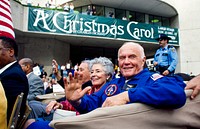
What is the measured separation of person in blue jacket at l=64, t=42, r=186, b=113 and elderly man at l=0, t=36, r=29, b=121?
338 mm

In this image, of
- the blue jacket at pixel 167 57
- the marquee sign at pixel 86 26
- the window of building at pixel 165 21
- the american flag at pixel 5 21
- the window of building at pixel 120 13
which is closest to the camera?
the blue jacket at pixel 167 57

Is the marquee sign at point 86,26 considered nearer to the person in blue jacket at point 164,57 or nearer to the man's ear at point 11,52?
the person in blue jacket at point 164,57

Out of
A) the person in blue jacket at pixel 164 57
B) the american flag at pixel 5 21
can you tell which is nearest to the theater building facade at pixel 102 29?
the american flag at pixel 5 21

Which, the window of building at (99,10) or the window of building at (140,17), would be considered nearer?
the window of building at (99,10)

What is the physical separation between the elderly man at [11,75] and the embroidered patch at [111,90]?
65 centimetres

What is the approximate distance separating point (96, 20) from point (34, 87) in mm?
9328

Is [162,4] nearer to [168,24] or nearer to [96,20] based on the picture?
[168,24]

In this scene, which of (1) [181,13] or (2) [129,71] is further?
(1) [181,13]

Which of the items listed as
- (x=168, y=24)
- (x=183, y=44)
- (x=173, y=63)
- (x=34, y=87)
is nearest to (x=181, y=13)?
(x=168, y=24)

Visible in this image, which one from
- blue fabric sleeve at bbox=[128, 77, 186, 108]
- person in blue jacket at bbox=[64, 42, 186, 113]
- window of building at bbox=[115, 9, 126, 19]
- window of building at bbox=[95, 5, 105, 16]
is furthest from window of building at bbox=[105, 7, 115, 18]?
blue fabric sleeve at bbox=[128, 77, 186, 108]

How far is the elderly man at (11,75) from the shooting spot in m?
1.55

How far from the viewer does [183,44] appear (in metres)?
15.4

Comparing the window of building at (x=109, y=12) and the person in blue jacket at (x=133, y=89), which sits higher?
the window of building at (x=109, y=12)

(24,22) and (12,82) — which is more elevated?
(24,22)
